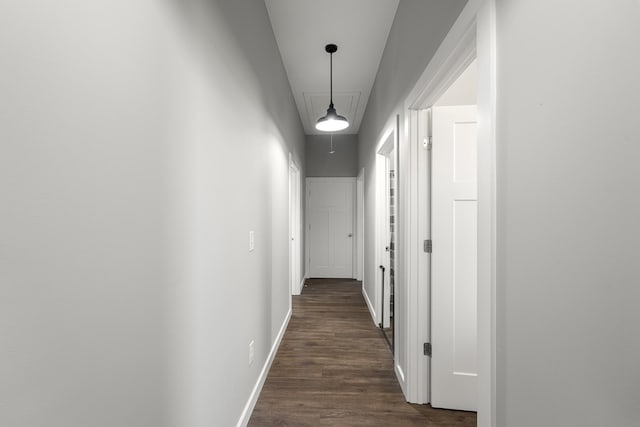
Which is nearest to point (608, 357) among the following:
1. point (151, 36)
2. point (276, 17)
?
point (151, 36)

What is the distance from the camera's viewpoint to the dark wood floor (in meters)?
1.86

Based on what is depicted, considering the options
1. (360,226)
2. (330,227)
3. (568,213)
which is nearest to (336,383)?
(568,213)

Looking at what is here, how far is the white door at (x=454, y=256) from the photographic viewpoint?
191cm

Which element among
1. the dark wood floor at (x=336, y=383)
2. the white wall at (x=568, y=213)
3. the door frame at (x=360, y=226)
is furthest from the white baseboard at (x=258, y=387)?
the door frame at (x=360, y=226)

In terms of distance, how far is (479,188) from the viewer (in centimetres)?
106

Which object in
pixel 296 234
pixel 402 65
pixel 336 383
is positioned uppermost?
pixel 402 65

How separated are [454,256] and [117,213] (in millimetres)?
1808

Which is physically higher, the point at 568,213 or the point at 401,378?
the point at 568,213

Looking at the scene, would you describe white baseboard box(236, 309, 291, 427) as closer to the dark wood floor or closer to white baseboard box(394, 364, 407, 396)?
the dark wood floor

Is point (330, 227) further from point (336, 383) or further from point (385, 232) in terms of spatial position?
point (336, 383)

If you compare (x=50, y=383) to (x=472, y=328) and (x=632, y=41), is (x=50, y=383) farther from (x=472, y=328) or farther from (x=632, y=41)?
(x=472, y=328)

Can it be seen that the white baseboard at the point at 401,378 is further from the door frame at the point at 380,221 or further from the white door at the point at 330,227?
the white door at the point at 330,227

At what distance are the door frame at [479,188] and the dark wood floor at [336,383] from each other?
0.18m

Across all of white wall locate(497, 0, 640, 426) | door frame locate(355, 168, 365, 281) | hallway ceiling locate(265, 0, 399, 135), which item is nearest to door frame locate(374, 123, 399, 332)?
hallway ceiling locate(265, 0, 399, 135)
